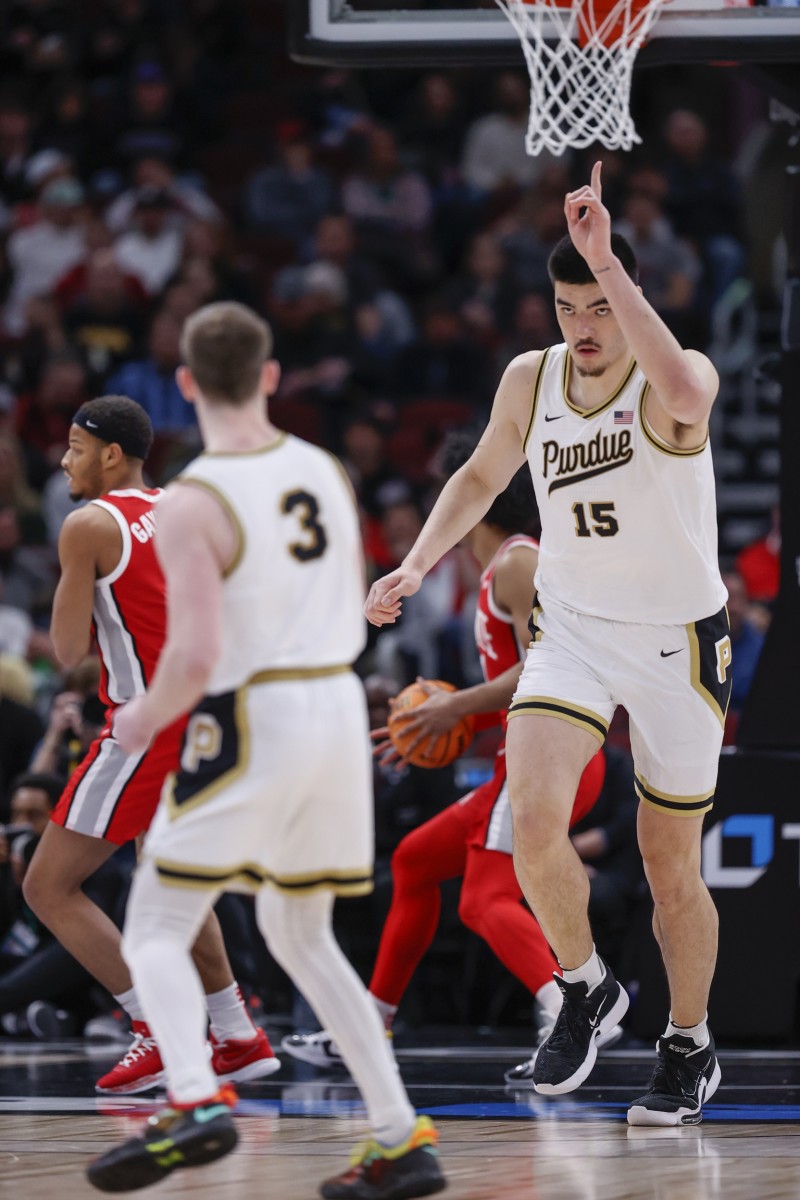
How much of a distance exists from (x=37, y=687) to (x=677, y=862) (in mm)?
6824

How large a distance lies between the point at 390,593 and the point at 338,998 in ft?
5.07

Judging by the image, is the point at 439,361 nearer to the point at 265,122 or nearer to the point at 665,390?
the point at 265,122

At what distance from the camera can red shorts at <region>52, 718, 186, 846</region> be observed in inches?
249

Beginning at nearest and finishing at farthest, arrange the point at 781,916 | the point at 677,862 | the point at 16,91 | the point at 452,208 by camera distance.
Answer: the point at 677,862, the point at 781,916, the point at 452,208, the point at 16,91

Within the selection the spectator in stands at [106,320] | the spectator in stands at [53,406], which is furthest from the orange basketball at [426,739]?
the spectator in stands at [106,320]

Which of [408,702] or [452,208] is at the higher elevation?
[452,208]

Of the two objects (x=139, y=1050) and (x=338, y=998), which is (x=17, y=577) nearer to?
(x=139, y=1050)

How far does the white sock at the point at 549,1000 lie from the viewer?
22.0 ft

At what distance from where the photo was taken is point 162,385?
1391cm

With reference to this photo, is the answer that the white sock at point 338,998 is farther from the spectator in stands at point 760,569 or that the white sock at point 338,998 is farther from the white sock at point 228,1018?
the spectator in stands at point 760,569

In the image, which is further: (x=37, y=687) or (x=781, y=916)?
(x=37, y=687)

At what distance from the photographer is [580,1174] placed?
15.2 ft

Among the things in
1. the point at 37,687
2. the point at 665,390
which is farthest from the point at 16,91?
the point at 665,390

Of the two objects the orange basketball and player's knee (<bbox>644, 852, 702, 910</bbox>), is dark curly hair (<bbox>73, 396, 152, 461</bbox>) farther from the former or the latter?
player's knee (<bbox>644, 852, 702, 910</bbox>)
